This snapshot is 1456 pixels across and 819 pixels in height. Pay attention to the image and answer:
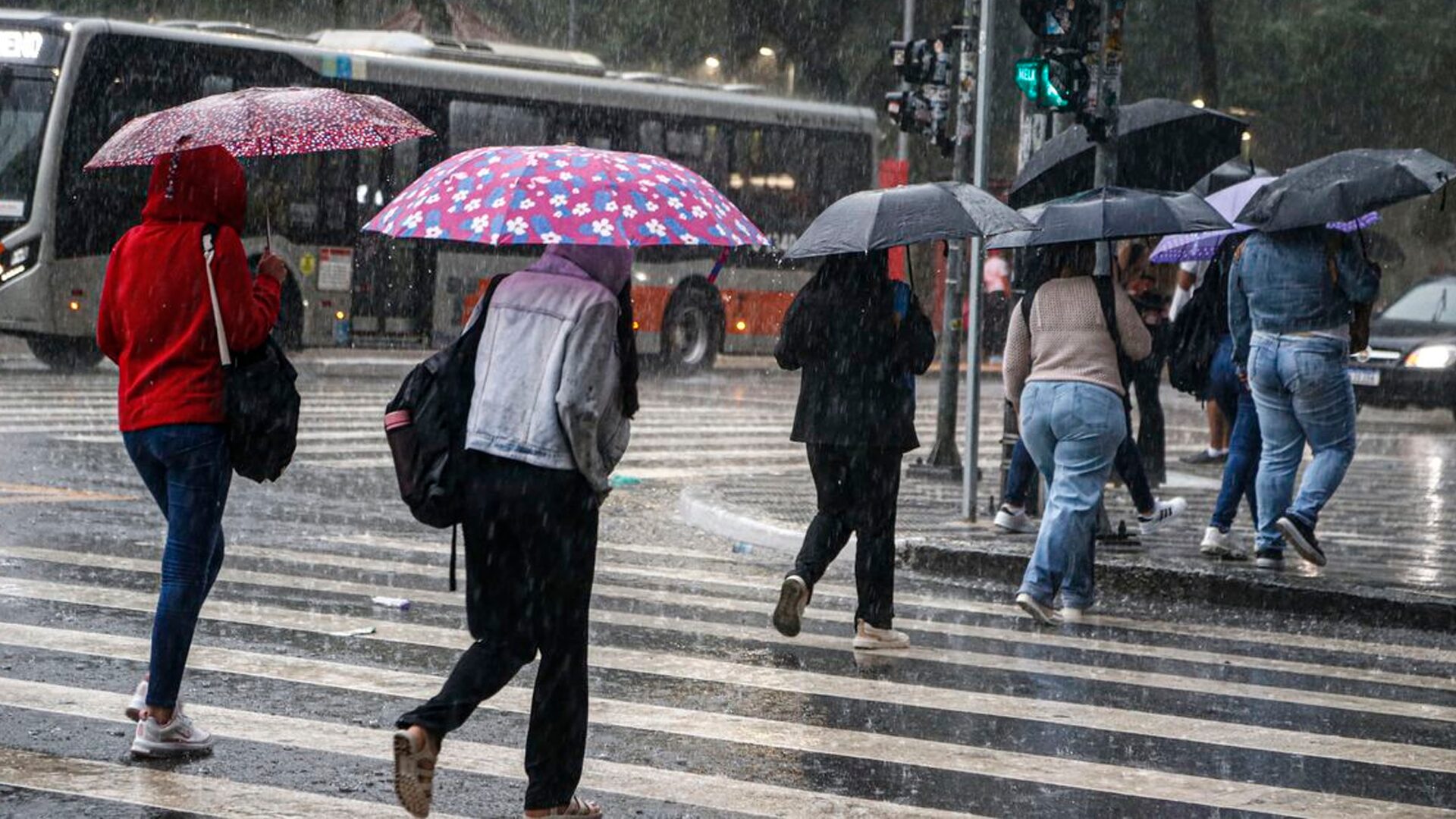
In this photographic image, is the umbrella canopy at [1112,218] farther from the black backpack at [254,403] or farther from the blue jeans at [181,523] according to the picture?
the blue jeans at [181,523]

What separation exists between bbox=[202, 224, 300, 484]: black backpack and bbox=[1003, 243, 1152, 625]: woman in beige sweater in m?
3.95

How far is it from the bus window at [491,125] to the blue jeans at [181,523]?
65.3 ft

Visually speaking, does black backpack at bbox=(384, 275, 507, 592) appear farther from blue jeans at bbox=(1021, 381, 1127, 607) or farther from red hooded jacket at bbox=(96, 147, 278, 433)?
blue jeans at bbox=(1021, 381, 1127, 607)

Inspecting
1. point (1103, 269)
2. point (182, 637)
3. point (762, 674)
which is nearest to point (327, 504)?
point (1103, 269)

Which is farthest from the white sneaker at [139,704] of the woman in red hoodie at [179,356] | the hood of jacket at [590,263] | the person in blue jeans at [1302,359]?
the person in blue jeans at [1302,359]

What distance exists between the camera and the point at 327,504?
13086 millimetres

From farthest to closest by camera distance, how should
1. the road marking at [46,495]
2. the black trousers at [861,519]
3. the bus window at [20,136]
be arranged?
the bus window at [20,136] → the road marking at [46,495] → the black trousers at [861,519]

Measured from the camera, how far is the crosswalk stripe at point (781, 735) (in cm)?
617

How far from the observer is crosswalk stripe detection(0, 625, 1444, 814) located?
243 inches

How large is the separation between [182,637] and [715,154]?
2306 cm

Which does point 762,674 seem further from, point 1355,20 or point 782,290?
point 1355,20

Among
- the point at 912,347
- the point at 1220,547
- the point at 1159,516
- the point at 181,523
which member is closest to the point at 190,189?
the point at 181,523

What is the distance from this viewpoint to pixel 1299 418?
10258 millimetres

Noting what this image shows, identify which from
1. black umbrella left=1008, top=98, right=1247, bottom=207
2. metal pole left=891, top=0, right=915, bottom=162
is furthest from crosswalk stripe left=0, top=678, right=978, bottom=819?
metal pole left=891, top=0, right=915, bottom=162
